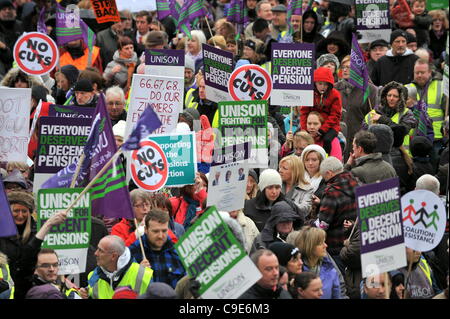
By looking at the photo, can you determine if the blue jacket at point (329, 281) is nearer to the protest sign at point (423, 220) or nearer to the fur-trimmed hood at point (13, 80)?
the protest sign at point (423, 220)

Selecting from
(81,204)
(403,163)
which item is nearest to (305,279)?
(81,204)

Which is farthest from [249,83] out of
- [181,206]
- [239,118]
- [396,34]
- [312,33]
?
[312,33]

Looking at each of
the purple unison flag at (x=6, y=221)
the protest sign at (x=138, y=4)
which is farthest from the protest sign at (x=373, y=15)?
the purple unison flag at (x=6, y=221)

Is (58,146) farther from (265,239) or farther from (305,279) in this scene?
(305,279)

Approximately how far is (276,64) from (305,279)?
215 inches

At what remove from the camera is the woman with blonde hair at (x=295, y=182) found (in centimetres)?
1238

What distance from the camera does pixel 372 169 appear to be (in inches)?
477

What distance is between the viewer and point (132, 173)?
1158 centimetres

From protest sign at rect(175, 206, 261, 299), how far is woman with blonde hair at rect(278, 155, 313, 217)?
132 inches

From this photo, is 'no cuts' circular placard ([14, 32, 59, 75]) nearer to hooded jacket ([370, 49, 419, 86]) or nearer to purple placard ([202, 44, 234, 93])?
purple placard ([202, 44, 234, 93])

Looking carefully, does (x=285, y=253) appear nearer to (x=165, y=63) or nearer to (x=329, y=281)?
(x=329, y=281)

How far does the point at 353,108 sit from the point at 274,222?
15.8 ft

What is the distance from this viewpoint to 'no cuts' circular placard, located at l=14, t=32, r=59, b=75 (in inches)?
623
